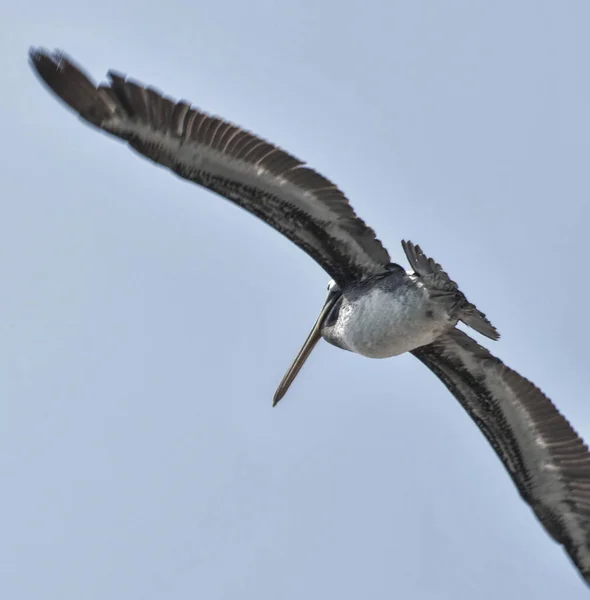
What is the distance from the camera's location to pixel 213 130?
15289 mm

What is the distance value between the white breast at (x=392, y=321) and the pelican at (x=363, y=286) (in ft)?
0.04

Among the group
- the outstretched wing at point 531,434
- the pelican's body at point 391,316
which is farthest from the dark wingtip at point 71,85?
the outstretched wing at point 531,434

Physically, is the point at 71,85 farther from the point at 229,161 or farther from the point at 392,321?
the point at 392,321

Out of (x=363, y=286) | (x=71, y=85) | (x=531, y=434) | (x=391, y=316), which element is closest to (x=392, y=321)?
(x=391, y=316)

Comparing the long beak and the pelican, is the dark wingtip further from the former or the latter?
the long beak

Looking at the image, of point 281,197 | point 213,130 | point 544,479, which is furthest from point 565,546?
point 213,130

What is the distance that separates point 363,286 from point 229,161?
214cm

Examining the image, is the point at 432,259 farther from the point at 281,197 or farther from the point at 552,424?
the point at 552,424

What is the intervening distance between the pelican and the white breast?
1 centimetres

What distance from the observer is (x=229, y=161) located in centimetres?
1544

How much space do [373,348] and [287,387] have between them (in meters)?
2.29

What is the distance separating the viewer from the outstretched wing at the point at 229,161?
15.0 m

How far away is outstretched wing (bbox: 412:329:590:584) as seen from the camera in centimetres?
1678

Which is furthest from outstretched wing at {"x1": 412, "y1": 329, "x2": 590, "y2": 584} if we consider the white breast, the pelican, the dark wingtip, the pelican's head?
the dark wingtip
